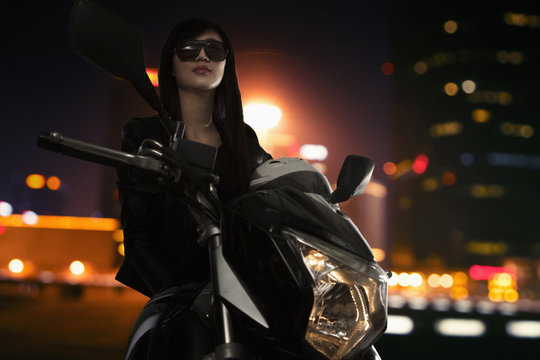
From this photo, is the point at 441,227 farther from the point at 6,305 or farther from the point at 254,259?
the point at 254,259

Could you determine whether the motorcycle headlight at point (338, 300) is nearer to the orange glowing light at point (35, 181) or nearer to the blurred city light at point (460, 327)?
the blurred city light at point (460, 327)

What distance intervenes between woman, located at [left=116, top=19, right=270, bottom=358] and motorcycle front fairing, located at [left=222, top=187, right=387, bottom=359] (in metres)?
0.28

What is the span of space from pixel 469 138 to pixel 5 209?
7876cm

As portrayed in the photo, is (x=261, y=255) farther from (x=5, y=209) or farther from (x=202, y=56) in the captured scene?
(x=5, y=209)

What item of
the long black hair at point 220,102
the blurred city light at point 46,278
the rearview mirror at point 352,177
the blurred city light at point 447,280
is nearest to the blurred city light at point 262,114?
the long black hair at point 220,102

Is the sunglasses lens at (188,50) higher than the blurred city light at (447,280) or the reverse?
higher

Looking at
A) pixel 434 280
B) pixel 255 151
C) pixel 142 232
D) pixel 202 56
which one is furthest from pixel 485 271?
pixel 142 232

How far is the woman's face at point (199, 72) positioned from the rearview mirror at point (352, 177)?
835 mm

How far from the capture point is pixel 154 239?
2061 millimetres

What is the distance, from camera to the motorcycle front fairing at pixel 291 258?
1.29 metres

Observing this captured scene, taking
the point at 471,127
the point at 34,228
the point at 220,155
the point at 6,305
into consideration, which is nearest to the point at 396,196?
the point at 471,127

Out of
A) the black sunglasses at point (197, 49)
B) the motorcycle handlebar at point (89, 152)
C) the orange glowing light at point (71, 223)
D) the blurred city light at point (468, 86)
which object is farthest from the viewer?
the blurred city light at point (468, 86)

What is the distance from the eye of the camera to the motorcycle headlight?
130 centimetres

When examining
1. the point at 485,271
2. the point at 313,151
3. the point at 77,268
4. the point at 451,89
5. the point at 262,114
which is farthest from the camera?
the point at 451,89
